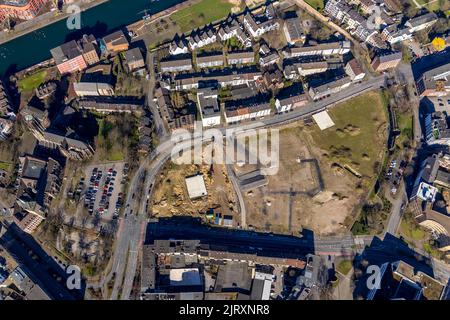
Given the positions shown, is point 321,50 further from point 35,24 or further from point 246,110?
point 35,24

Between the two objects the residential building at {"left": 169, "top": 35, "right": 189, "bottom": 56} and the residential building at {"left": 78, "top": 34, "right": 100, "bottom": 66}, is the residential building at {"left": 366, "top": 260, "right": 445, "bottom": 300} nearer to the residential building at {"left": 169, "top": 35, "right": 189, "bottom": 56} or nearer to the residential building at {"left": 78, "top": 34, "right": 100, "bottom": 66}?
the residential building at {"left": 169, "top": 35, "right": 189, "bottom": 56}

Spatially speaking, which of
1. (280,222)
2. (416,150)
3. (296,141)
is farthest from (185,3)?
(416,150)

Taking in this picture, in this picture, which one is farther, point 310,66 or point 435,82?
point 310,66

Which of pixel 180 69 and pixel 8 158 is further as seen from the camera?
pixel 180 69

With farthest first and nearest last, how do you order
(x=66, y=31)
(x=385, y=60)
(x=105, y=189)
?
(x=66, y=31) < (x=385, y=60) < (x=105, y=189)

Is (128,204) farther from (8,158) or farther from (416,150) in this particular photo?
(416,150)

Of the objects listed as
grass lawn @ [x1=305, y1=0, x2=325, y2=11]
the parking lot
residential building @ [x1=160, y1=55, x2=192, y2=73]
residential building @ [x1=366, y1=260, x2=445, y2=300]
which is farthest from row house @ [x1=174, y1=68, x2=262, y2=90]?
residential building @ [x1=366, y1=260, x2=445, y2=300]

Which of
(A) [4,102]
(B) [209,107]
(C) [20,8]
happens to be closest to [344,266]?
(B) [209,107]
